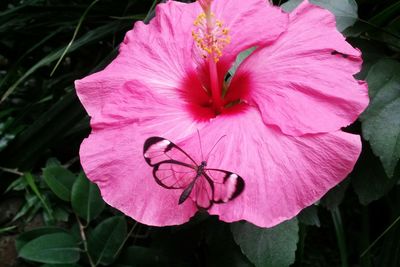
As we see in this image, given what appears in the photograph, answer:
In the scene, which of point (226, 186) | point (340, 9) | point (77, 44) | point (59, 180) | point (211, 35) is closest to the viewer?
point (226, 186)

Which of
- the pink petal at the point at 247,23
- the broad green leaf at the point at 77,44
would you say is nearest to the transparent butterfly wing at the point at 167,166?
the pink petal at the point at 247,23

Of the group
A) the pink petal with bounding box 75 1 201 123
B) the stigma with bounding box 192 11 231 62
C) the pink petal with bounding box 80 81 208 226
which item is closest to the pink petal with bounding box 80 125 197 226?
the pink petal with bounding box 80 81 208 226

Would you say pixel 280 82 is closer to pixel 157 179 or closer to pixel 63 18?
pixel 157 179

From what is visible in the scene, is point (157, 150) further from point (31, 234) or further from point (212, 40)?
point (31, 234)

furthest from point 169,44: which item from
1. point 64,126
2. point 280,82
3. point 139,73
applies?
point 64,126

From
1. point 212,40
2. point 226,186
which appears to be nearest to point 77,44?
point 212,40

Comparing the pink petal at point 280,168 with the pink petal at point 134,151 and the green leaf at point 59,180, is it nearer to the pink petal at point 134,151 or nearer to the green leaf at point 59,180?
the pink petal at point 134,151

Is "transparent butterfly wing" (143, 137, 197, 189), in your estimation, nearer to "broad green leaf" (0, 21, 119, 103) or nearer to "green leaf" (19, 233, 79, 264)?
"green leaf" (19, 233, 79, 264)
